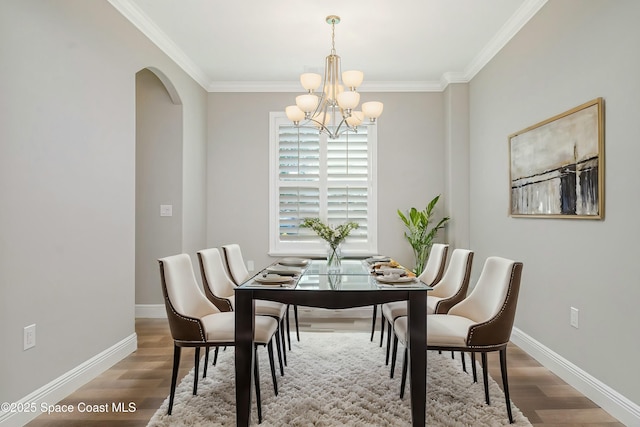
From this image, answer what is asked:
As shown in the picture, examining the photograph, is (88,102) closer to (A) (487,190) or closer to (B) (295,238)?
(B) (295,238)

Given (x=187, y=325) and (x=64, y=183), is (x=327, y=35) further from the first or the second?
(x=187, y=325)

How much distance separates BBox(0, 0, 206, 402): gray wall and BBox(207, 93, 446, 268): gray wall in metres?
1.70

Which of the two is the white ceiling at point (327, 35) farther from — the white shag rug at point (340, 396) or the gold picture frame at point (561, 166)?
the white shag rug at point (340, 396)

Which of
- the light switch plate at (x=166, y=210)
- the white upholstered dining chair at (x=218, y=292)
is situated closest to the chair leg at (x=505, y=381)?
the white upholstered dining chair at (x=218, y=292)

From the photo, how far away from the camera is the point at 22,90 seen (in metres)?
2.28

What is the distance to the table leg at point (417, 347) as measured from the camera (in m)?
2.18

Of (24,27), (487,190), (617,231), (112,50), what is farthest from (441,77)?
(24,27)

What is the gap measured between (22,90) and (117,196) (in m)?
1.10

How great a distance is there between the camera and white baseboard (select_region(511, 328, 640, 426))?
2.27 meters

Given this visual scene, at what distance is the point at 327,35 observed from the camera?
3.86 m

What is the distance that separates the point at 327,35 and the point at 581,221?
2504 mm

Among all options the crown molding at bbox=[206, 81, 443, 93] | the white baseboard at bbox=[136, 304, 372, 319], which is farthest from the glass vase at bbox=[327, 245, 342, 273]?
the crown molding at bbox=[206, 81, 443, 93]

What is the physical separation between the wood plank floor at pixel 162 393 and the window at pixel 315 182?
2073 millimetres

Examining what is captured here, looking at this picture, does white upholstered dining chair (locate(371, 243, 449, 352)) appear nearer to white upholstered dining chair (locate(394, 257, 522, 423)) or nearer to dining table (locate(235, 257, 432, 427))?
white upholstered dining chair (locate(394, 257, 522, 423))
